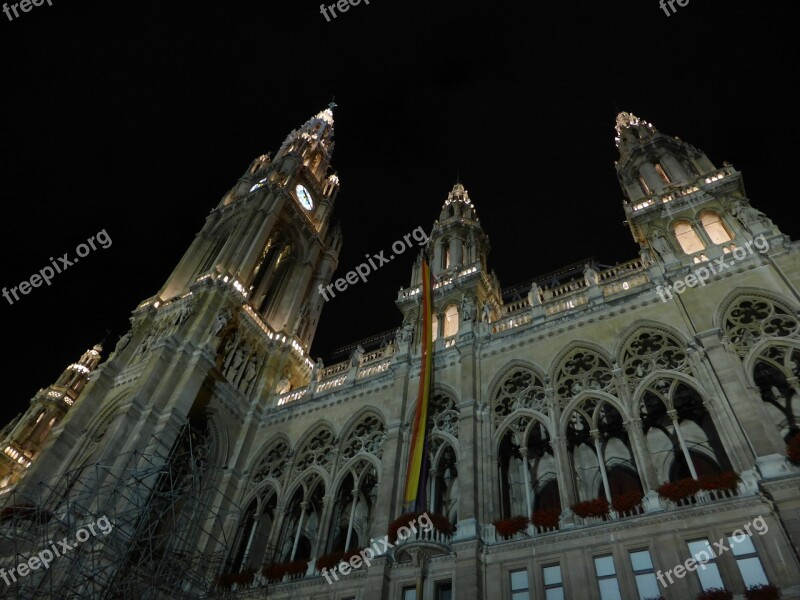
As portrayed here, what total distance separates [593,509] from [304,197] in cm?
3593

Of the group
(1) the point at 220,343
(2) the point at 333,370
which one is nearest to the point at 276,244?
(1) the point at 220,343

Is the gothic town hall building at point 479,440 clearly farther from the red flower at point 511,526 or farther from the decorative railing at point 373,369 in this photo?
the decorative railing at point 373,369

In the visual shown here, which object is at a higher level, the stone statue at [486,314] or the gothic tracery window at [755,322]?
the stone statue at [486,314]

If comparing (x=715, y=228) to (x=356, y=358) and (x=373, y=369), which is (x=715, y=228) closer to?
(x=373, y=369)

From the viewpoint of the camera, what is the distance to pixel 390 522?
64.8ft

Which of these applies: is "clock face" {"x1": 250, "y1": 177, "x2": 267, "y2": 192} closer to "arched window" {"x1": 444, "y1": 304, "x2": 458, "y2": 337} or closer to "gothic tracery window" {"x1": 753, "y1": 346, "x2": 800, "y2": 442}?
"arched window" {"x1": 444, "y1": 304, "x2": 458, "y2": 337}

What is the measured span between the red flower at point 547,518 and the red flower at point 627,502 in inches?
69.3

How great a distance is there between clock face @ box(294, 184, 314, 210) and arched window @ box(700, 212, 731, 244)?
29588 millimetres

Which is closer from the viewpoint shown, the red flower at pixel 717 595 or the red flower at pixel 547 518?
the red flower at pixel 717 595

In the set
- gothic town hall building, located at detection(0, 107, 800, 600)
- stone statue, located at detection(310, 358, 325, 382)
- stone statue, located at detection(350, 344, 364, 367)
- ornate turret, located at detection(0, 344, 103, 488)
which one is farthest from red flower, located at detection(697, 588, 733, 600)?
ornate turret, located at detection(0, 344, 103, 488)

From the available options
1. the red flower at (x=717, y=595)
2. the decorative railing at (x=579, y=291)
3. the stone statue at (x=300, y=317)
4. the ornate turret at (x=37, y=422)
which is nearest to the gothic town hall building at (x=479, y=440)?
the decorative railing at (x=579, y=291)

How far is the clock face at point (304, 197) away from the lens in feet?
148

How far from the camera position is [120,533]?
67.5ft

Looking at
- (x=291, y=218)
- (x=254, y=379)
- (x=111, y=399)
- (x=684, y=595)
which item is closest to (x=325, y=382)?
(x=254, y=379)
